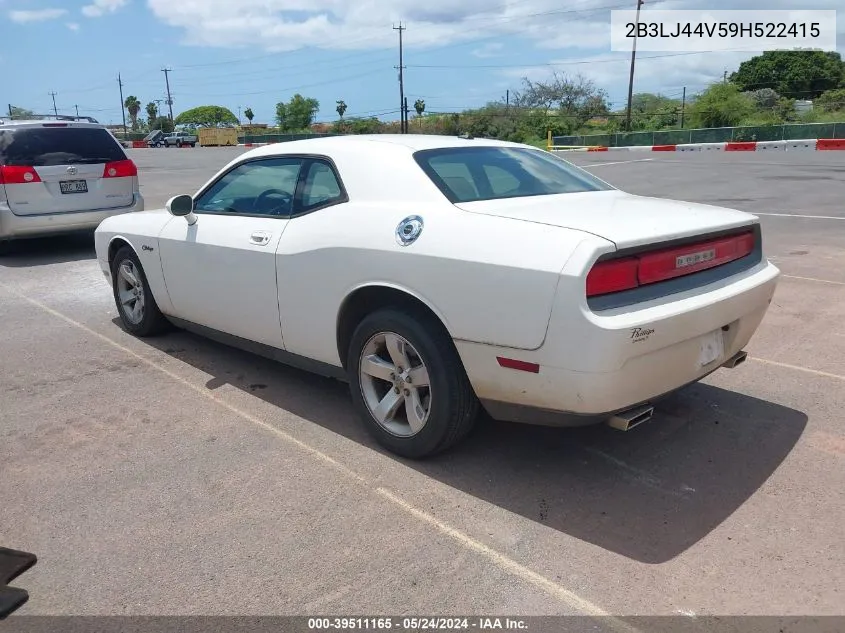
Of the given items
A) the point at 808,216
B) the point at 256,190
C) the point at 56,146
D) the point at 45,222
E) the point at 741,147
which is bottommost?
the point at 808,216

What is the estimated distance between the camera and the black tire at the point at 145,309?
5508 mm

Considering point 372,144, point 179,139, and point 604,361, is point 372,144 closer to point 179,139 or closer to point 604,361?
point 604,361

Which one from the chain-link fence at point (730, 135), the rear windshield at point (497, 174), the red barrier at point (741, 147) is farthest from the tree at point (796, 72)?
the rear windshield at point (497, 174)

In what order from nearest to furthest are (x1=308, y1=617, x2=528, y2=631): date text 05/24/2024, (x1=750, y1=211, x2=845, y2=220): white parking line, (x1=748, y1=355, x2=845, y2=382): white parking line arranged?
(x1=308, y1=617, x2=528, y2=631): date text 05/24/2024 → (x1=748, y1=355, x2=845, y2=382): white parking line → (x1=750, y1=211, x2=845, y2=220): white parking line

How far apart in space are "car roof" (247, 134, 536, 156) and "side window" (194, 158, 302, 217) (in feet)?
0.30

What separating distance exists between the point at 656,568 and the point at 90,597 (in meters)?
2.11

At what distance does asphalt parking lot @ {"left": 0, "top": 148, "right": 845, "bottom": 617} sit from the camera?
8.73 ft

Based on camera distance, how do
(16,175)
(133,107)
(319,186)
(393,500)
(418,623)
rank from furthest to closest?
1. (133,107)
2. (16,175)
3. (319,186)
4. (393,500)
5. (418,623)

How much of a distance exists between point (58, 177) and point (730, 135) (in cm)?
3683

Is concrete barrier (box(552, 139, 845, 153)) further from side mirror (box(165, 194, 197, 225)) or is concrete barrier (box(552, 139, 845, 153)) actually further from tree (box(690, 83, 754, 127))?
side mirror (box(165, 194, 197, 225))

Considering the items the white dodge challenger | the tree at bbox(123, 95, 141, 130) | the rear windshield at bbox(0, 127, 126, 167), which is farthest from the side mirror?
the tree at bbox(123, 95, 141, 130)

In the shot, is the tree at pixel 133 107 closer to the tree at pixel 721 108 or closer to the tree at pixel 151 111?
the tree at pixel 151 111

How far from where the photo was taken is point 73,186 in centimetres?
917

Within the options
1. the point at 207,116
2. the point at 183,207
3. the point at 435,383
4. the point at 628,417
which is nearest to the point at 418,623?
the point at 435,383
